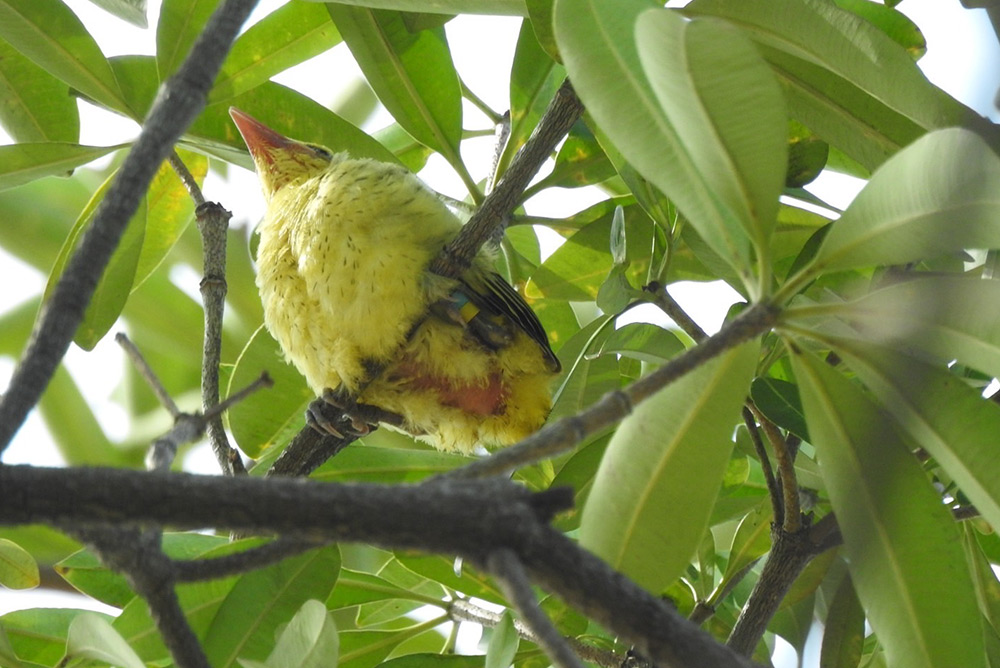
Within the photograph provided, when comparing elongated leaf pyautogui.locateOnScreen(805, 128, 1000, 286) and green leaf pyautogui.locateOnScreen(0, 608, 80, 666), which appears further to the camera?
green leaf pyautogui.locateOnScreen(0, 608, 80, 666)

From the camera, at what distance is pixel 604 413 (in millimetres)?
894

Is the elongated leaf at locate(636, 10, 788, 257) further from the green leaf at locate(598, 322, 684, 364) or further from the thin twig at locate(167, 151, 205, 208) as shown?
the thin twig at locate(167, 151, 205, 208)

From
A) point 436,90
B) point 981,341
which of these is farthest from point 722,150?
point 436,90

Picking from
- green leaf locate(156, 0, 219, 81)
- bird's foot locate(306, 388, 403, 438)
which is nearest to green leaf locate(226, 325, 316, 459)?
bird's foot locate(306, 388, 403, 438)

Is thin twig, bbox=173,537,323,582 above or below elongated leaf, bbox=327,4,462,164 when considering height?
below

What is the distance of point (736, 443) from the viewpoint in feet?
5.86

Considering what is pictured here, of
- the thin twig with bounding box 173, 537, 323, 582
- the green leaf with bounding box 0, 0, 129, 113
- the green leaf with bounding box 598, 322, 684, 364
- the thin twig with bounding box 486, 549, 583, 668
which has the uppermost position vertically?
the green leaf with bounding box 0, 0, 129, 113

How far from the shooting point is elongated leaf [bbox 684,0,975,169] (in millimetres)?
1302

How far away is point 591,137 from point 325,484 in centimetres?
135

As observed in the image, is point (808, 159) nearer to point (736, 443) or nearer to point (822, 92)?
point (822, 92)

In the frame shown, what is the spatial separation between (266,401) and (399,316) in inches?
16.6

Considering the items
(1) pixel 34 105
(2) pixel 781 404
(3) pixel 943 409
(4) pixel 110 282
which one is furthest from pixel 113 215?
(1) pixel 34 105

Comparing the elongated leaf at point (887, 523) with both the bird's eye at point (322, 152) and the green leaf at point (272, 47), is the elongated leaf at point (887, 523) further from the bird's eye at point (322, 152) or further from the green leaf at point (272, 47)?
the bird's eye at point (322, 152)

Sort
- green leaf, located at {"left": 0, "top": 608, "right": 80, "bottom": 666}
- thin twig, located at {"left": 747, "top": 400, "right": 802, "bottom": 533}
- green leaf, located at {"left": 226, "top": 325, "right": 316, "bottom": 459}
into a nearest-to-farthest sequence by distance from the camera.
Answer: thin twig, located at {"left": 747, "top": 400, "right": 802, "bottom": 533} → green leaf, located at {"left": 0, "top": 608, "right": 80, "bottom": 666} → green leaf, located at {"left": 226, "top": 325, "right": 316, "bottom": 459}
